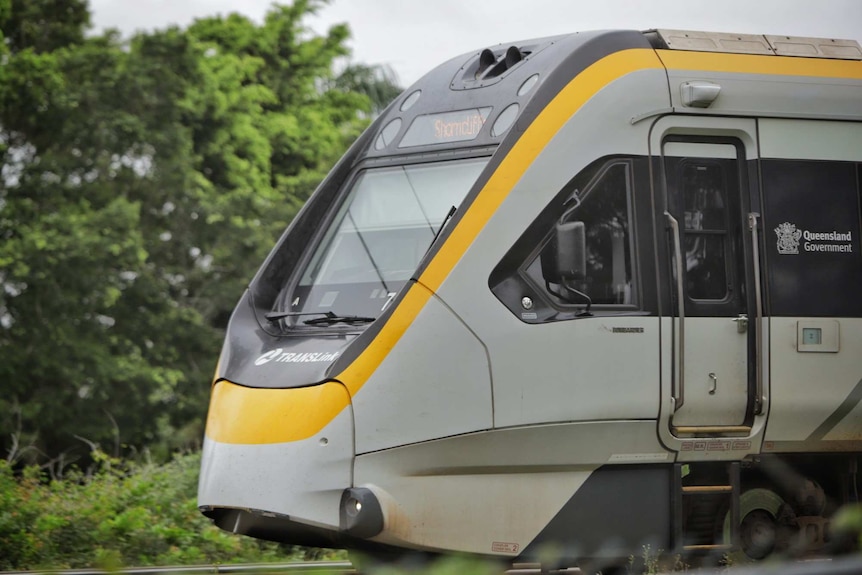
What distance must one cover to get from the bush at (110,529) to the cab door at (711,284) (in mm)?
3736

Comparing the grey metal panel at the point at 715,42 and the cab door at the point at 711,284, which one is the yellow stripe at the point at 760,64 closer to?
the grey metal panel at the point at 715,42

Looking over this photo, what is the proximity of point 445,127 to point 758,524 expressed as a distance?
10.4 feet

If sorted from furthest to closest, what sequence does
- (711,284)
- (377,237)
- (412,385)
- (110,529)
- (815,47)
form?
(110,529) → (815,47) → (377,237) → (711,284) → (412,385)

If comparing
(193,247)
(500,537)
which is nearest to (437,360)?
(500,537)

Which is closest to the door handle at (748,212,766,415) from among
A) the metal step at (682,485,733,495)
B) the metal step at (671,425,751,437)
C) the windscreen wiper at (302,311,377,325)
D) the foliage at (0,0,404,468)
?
the metal step at (671,425,751,437)

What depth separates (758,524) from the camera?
7777 mm

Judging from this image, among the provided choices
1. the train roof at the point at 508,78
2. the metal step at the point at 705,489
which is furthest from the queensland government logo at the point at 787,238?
the metal step at the point at 705,489

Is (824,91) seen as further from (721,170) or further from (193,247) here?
(193,247)

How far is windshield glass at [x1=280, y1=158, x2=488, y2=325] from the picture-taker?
7.35 meters

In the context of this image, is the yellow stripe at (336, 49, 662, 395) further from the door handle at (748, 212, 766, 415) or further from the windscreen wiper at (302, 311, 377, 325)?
the door handle at (748, 212, 766, 415)

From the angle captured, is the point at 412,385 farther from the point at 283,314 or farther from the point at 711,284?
the point at 711,284

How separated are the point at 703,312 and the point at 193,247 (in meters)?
19.8

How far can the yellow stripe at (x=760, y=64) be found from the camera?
7555 mm

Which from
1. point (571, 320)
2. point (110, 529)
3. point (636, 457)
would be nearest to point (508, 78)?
point (571, 320)
